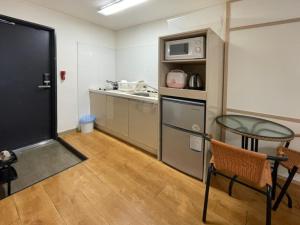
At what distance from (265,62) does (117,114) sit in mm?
2350

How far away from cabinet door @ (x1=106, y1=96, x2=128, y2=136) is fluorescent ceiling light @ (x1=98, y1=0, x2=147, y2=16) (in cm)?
144

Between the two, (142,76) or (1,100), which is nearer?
(1,100)

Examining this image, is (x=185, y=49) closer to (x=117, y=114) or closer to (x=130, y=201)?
(x=117, y=114)

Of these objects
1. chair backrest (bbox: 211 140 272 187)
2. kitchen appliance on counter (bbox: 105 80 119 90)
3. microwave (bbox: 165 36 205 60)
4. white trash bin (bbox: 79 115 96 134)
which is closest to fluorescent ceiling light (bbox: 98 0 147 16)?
microwave (bbox: 165 36 205 60)

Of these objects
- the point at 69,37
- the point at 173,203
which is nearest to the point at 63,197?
the point at 173,203

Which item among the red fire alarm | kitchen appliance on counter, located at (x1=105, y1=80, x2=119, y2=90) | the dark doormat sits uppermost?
the red fire alarm

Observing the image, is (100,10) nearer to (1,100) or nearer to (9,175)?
(1,100)

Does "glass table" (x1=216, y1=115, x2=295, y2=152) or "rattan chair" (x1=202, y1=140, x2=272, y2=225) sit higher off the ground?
"glass table" (x1=216, y1=115, x2=295, y2=152)

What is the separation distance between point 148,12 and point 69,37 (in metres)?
1.52

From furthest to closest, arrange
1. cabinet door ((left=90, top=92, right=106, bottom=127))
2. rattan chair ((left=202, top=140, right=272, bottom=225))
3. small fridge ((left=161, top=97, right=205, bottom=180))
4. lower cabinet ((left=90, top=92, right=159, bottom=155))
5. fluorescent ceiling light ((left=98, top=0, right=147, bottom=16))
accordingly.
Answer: cabinet door ((left=90, top=92, right=106, bottom=127)) < lower cabinet ((left=90, top=92, right=159, bottom=155)) < fluorescent ceiling light ((left=98, top=0, right=147, bottom=16)) < small fridge ((left=161, top=97, right=205, bottom=180)) < rattan chair ((left=202, top=140, right=272, bottom=225))

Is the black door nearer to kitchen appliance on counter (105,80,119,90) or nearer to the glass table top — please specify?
kitchen appliance on counter (105,80,119,90)

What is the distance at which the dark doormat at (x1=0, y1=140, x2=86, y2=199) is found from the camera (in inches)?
78.3

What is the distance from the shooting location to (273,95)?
6.56 feet

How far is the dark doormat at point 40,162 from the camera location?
199cm
